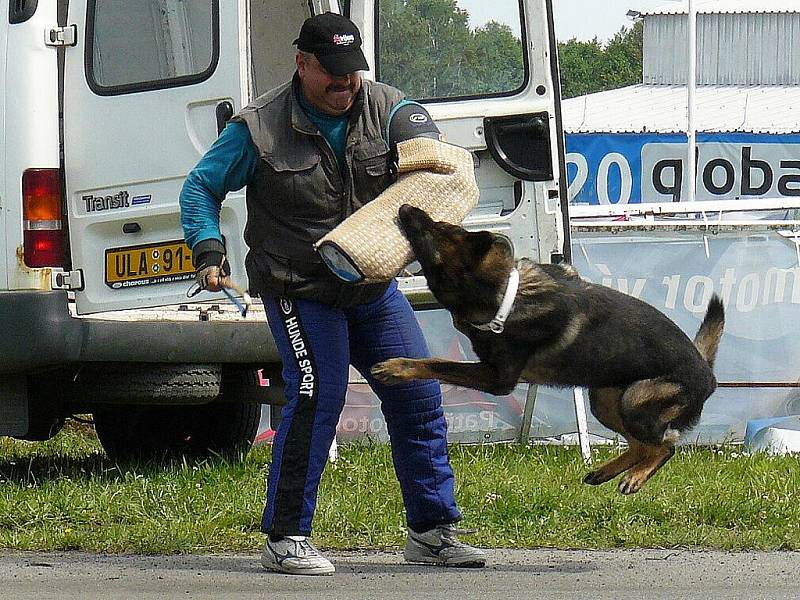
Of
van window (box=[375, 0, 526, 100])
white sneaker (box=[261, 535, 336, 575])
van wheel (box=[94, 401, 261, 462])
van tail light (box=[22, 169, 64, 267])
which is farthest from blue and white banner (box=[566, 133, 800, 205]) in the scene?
white sneaker (box=[261, 535, 336, 575])

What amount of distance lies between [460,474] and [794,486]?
5.08 feet

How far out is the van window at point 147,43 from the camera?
18.7 feet

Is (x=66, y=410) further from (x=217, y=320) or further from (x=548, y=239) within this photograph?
(x=548, y=239)

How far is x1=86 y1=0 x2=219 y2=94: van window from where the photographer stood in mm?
5695

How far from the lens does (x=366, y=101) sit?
4434mm

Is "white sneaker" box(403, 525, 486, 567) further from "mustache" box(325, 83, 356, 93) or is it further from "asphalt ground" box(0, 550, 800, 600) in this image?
"mustache" box(325, 83, 356, 93)

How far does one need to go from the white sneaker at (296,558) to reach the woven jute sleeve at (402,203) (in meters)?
0.95

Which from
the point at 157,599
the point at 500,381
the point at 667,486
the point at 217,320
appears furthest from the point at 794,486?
the point at 157,599

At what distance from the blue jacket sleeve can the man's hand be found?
7 cm

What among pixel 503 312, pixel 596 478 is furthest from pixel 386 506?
pixel 503 312

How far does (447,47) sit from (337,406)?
2.14m

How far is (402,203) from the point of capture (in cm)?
430

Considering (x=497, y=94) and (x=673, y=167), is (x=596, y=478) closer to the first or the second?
(x=497, y=94)

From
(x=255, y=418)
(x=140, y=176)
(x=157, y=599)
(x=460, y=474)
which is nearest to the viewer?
(x=157, y=599)
